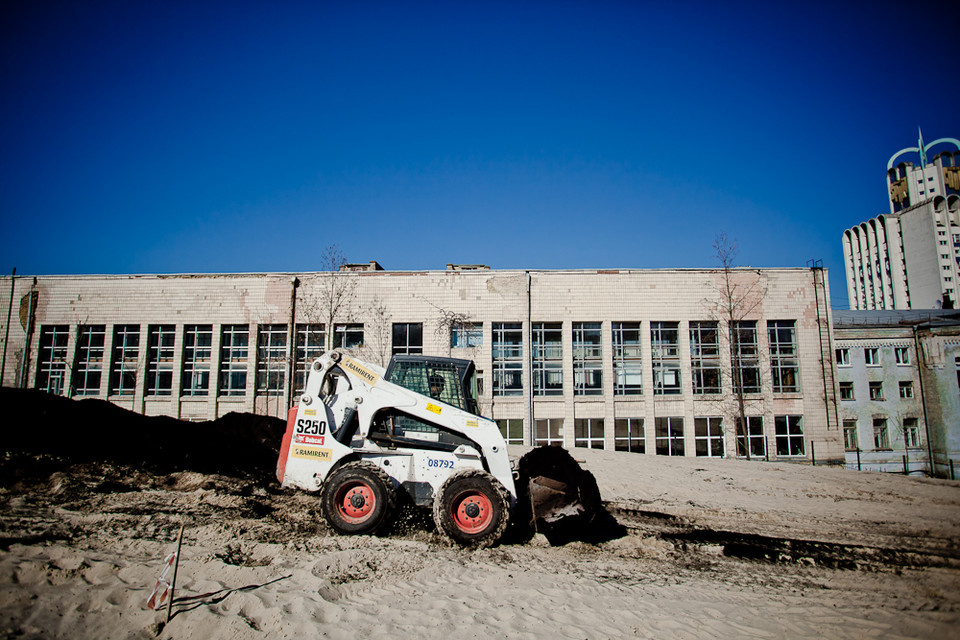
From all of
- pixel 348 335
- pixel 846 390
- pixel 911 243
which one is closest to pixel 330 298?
pixel 348 335

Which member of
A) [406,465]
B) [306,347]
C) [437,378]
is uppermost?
[306,347]

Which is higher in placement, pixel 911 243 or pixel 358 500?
pixel 911 243

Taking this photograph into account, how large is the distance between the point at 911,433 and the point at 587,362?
850 inches

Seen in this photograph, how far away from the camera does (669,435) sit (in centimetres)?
2536

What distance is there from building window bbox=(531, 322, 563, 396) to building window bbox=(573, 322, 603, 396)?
77 cm

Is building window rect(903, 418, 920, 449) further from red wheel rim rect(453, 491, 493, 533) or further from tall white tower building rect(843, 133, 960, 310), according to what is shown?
tall white tower building rect(843, 133, 960, 310)

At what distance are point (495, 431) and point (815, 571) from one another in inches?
213

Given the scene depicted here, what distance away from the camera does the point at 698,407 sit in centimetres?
2559

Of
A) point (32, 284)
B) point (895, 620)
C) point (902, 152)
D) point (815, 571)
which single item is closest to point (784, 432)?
point (815, 571)

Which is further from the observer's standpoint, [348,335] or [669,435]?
[348,335]

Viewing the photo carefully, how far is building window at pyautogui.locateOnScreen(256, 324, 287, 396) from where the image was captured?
25750 millimetres

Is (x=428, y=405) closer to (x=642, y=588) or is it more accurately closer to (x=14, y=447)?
(x=642, y=588)

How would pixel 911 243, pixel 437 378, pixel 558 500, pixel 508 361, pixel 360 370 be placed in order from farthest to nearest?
pixel 911 243, pixel 508 361, pixel 437 378, pixel 360 370, pixel 558 500

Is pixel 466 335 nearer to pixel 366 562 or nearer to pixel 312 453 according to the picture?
pixel 312 453
